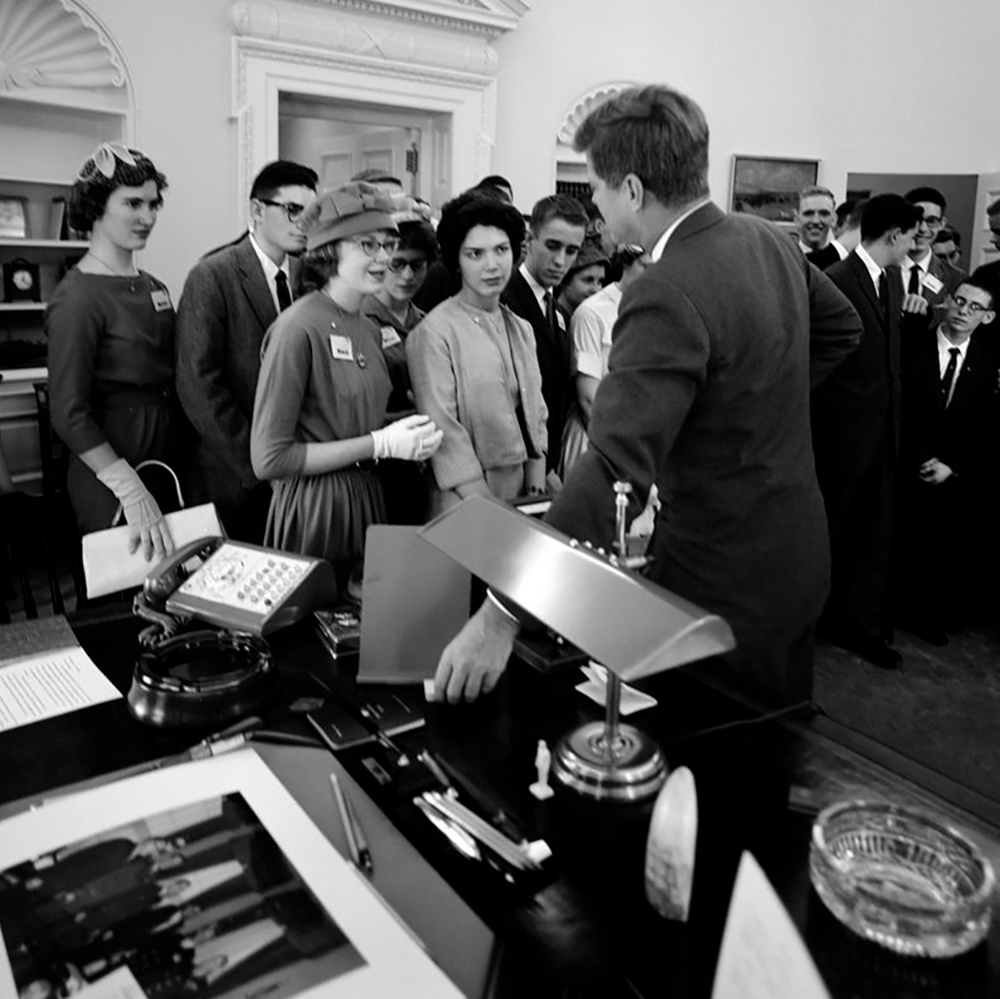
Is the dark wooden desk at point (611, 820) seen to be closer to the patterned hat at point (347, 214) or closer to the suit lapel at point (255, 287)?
the patterned hat at point (347, 214)

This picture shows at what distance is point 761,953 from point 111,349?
2.36 m

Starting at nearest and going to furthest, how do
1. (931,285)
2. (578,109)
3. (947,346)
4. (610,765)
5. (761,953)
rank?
(761,953)
(610,765)
(947,346)
(931,285)
(578,109)

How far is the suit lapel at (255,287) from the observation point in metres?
2.86

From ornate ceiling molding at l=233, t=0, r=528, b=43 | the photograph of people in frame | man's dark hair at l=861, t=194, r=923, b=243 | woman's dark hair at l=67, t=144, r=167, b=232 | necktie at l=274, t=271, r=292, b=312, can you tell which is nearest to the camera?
the photograph of people in frame

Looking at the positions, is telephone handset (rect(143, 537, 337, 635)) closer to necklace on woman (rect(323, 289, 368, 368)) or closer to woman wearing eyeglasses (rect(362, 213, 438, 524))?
necklace on woman (rect(323, 289, 368, 368))

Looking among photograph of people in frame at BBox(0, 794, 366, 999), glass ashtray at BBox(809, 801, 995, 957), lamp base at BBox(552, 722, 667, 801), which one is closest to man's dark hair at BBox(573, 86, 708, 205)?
lamp base at BBox(552, 722, 667, 801)

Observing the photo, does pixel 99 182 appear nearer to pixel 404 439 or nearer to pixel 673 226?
pixel 404 439

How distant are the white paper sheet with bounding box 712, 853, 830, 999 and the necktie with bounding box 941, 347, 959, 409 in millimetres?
3755

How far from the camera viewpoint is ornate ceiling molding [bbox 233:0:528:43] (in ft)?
17.2

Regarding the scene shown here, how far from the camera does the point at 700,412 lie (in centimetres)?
164

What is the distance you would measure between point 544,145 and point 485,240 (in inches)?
167

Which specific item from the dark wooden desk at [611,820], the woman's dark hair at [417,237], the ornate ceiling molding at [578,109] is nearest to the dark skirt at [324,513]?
the dark wooden desk at [611,820]

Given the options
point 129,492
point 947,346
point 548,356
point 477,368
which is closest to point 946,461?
point 947,346

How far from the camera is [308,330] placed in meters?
2.17
